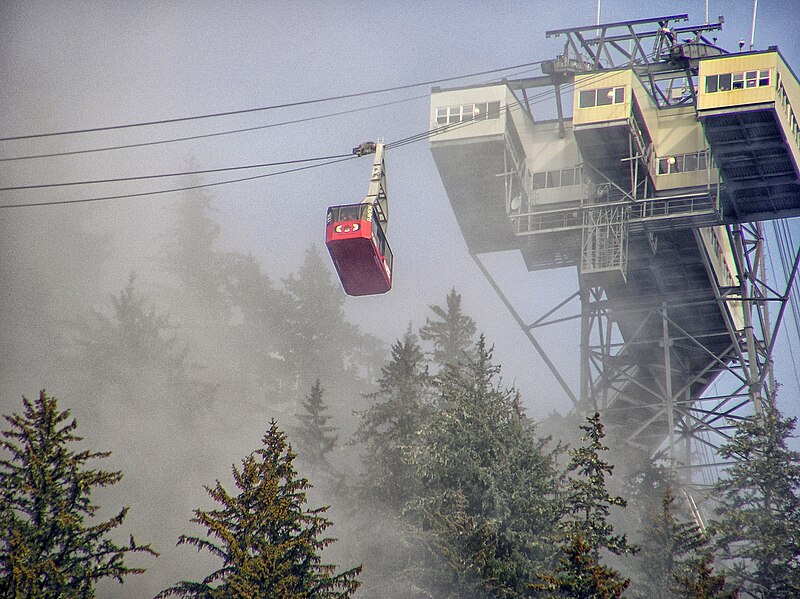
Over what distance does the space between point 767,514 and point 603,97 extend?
24.0 meters

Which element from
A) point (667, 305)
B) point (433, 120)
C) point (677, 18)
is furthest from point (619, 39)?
point (667, 305)

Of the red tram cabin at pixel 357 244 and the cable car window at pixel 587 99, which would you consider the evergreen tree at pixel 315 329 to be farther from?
the red tram cabin at pixel 357 244

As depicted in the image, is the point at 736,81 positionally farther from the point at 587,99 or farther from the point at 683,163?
the point at 587,99

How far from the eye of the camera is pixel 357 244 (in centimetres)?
3083

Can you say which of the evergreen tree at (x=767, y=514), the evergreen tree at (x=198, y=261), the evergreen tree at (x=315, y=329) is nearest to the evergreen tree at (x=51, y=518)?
the evergreen tree at (x=767, y=514)

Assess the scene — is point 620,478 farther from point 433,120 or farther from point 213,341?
point 213,341

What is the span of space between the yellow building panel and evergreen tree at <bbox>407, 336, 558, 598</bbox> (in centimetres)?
2010

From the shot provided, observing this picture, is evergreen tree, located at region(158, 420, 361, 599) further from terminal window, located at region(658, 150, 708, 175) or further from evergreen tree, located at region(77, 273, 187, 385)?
evergreen tree, located at region(77, 273, 187, 385)

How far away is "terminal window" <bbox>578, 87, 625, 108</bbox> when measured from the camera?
159 feet

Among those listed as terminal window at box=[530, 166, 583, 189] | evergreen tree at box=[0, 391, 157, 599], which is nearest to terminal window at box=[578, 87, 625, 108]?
A: terminal window at box=[530, 166, 583, 189]

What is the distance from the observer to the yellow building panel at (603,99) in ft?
158

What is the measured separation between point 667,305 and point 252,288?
4349 centimetres

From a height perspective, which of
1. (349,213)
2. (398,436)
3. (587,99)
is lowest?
(398,436)

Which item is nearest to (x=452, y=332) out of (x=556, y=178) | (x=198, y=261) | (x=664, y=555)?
(x=556, y=178)
